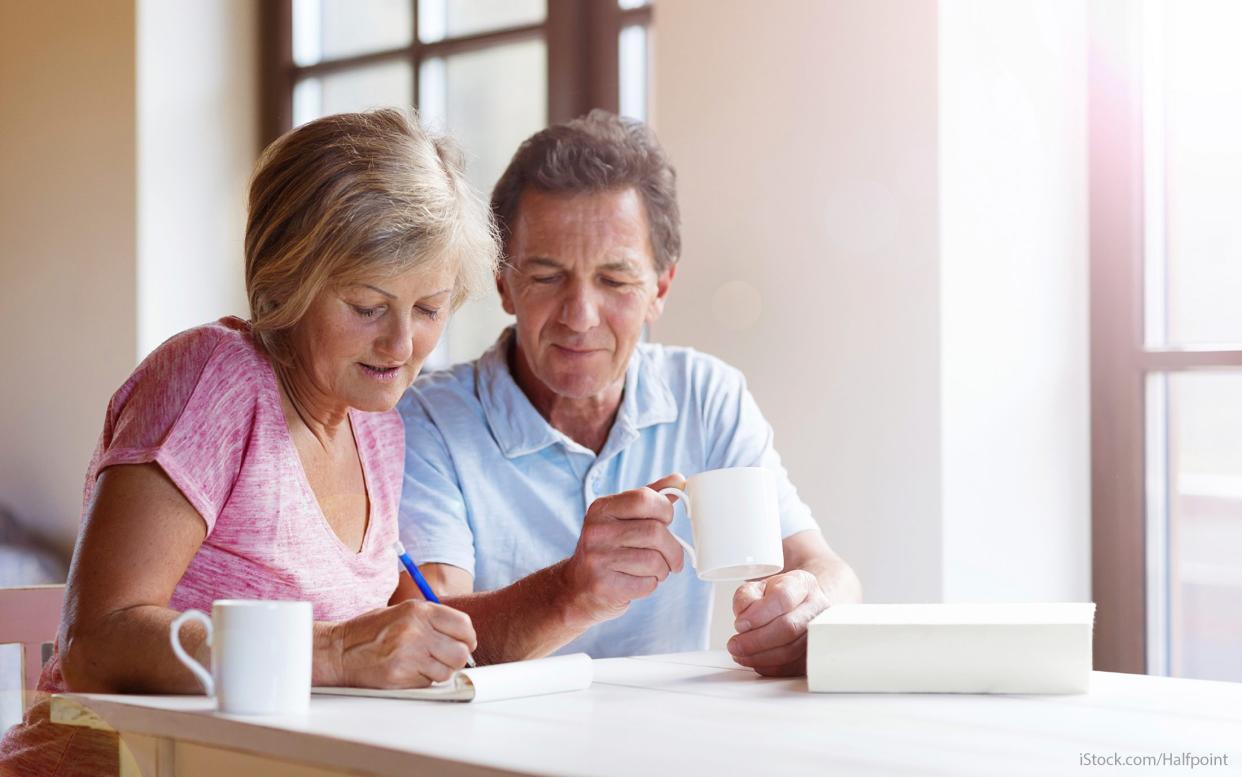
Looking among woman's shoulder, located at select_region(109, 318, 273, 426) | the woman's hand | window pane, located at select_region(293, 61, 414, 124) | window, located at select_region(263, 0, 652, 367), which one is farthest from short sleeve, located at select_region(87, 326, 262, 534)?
window pane, located at select_region(293, 61, 414, 124)

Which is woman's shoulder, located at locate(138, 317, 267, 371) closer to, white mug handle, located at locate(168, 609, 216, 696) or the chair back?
white mug handle, located at locate(168, 609, 216, 696)

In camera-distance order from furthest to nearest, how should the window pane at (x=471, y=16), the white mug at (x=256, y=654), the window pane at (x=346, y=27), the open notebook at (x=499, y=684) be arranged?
1. the window pane at (x=346, y=27)
2. the window pane at (x=471, y=16)
3. the open notebook at (x=499, y=684)
4. the white mug at (x=256, y=654)

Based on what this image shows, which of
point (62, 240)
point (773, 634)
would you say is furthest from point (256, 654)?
point (62, 240)

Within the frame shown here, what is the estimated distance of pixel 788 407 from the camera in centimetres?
223

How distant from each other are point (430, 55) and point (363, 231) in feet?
6.32

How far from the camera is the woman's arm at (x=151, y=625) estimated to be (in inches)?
46.4

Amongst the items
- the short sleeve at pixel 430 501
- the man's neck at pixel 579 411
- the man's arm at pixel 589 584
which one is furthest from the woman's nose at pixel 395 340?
the man's neck at pixel 579 411

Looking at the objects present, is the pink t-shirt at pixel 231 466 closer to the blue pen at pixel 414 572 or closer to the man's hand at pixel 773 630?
the blue pen at pixel 414 572

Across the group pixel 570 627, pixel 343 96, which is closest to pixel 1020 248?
pixel 570 627

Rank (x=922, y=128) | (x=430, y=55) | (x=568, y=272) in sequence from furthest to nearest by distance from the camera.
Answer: (x=430, y=55) < (x=922, y=128) < (x=568, y=272)

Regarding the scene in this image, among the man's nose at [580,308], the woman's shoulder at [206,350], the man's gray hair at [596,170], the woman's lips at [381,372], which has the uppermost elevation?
the man's gray hair at [596,170]

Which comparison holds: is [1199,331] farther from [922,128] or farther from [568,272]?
[568,272]

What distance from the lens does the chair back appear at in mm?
1805

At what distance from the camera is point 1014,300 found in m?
2.18
